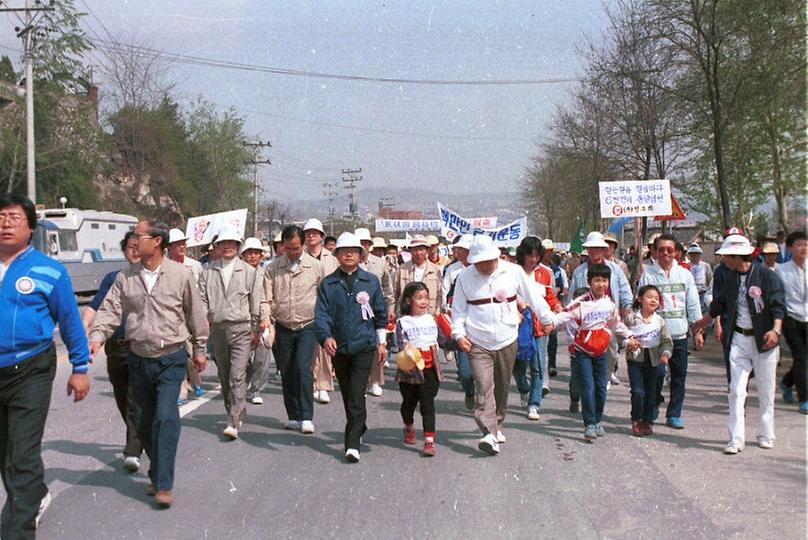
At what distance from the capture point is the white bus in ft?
95.5

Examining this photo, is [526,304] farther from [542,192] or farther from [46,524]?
[542,192]

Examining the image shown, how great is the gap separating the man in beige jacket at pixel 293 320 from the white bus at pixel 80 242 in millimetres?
22844

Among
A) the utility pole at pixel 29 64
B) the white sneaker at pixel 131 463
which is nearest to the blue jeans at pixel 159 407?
the white sneaker at pixel 131 463

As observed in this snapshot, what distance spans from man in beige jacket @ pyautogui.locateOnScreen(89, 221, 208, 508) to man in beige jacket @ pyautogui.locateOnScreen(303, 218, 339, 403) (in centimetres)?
316

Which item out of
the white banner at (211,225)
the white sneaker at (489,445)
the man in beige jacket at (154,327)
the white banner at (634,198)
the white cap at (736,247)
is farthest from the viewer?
the white banner at (634,198)

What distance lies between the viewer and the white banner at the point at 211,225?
14.2 m

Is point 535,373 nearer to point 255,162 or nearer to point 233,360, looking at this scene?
point 233,360

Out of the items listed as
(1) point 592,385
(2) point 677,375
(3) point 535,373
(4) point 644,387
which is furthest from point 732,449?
(3) point 535,373

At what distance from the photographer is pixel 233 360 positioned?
24.8 feet

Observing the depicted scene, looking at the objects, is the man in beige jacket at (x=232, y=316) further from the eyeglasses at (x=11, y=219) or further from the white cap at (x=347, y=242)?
the eyeglasses at (x=11, y=219)

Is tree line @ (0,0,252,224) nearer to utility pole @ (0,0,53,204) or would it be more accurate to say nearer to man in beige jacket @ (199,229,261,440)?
utility pole @ (0,0,53,204)

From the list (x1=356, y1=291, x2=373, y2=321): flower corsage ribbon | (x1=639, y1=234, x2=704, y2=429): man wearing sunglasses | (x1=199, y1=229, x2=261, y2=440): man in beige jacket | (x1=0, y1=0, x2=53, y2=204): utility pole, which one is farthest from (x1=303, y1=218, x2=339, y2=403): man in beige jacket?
(x1=0, y1=0, x2=53, y2=204): utility pole

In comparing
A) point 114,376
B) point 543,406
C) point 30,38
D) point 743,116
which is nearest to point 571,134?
point 743,116

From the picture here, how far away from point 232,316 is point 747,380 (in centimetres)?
465
